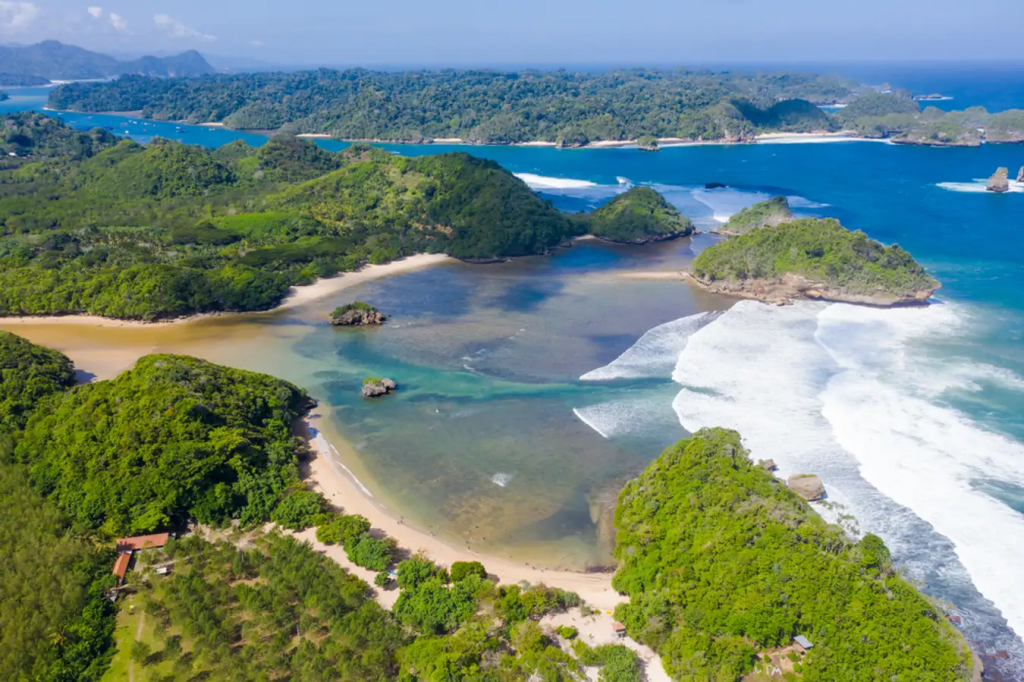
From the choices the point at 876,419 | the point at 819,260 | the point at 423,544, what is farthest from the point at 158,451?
the point at 819,260

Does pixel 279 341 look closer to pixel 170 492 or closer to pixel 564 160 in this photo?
pixel 170 492

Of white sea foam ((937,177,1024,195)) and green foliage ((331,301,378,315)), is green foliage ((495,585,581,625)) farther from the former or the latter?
white sea foam ((937,177,1024,195))

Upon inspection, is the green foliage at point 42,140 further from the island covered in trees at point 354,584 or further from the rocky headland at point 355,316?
the island covered in trees at point 354,584

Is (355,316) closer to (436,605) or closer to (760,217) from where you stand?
(436,605)

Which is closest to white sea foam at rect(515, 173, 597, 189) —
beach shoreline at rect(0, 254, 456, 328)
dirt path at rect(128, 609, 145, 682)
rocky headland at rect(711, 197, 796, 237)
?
rocky headland at rect(711, 197, 796, 237)

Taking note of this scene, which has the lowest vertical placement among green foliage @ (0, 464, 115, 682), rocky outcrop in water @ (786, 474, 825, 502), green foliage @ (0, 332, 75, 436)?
green foliage @ (0, 464, 115, 682)
